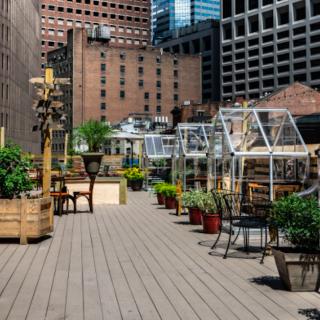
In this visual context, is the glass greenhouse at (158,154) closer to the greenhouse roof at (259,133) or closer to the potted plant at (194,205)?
the greenhouse roof at (259,133)

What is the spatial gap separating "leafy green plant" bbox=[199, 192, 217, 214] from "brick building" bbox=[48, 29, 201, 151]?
317 ft

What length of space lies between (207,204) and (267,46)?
102 m

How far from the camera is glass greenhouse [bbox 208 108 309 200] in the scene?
1541 centimetres

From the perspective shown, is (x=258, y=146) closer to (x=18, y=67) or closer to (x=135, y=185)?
Answer: (x=135, y=185)

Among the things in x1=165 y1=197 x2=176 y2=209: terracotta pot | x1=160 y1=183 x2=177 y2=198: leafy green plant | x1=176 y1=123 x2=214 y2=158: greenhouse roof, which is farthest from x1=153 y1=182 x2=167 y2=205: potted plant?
x1=176 y1=123 x2=214 y2=158: greenhouse roof

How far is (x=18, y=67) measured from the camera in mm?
70750

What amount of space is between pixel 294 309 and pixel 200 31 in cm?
13536

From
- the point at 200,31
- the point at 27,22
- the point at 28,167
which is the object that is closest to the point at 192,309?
the point at 28,167

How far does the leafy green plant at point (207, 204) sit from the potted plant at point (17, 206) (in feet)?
12.4

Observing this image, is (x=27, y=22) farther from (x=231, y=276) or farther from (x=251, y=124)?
(x=231, y=276)

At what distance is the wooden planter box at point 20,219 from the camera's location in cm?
1056

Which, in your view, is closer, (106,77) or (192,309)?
(192,309)

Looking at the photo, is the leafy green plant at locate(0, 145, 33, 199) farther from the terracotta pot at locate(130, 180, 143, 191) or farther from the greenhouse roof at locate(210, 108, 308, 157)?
the terracotta pot at locate(130, 180, 143, 191)

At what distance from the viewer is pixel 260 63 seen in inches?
4380
